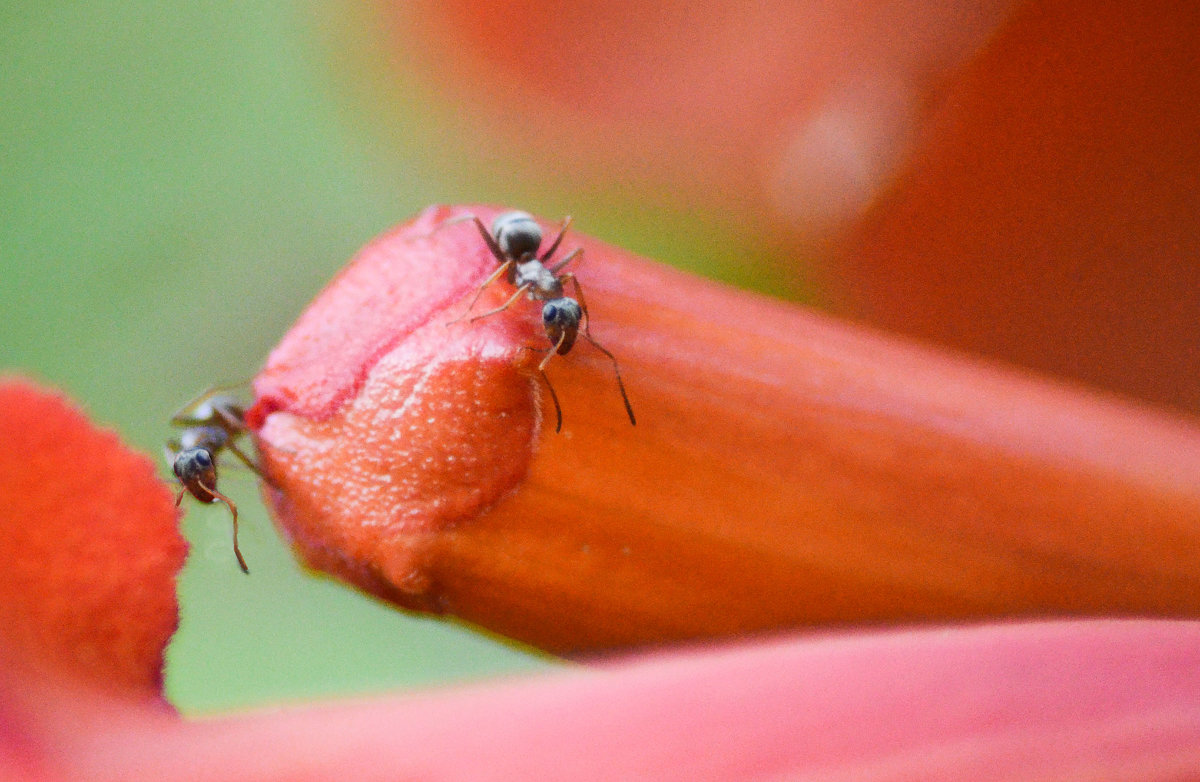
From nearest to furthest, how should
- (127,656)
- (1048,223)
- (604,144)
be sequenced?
1. (127,656)
2. (1048,223)
3. (604,144)

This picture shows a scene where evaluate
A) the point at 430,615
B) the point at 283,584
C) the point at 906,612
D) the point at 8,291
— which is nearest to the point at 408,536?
the point at 430,615

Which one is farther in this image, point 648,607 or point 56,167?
point 56,167

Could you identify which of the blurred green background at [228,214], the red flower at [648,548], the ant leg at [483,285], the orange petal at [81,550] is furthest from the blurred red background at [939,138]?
the orange petal at [81,550]

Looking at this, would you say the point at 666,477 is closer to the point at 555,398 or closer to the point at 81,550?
the point at 555,398

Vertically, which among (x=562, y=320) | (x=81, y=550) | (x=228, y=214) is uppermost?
(x=228, y=214)

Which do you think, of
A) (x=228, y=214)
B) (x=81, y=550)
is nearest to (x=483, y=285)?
(x=81, y=550)

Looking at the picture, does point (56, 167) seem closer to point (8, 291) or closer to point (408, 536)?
point (8, 291)
